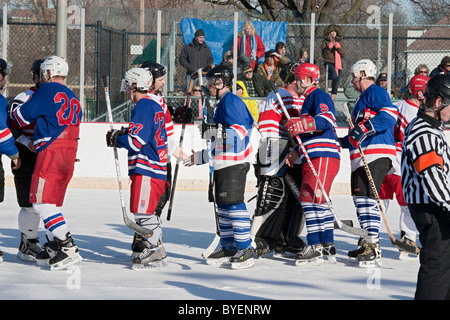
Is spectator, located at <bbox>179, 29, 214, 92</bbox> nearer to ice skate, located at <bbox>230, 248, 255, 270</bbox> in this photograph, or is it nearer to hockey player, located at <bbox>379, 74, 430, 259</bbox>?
hockey player, located at <bbox>379, 74, 430, 259</bbox>

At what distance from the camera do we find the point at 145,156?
18.9 feet

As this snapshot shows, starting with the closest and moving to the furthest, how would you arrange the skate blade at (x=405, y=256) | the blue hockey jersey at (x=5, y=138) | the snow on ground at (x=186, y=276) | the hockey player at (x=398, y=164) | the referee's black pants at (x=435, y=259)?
the referee's black pants at (x=435, y=259) → the snow on ground at (x=186, y=276) → the blue hockey jersey at (x=5, y=138) → the skate blade at (x=405, y=256) → the hockey player at (x=398, y=164)

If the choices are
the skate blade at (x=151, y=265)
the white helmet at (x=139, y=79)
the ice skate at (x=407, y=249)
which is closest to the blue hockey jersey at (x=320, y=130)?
the ice skate at (x=407, y=249)

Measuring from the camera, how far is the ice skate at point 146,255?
5.80m

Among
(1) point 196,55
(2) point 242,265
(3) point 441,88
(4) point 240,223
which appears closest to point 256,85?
(1) point 196,55

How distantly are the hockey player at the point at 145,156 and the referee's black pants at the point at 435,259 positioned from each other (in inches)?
96.9

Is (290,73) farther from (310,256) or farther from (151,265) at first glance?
(151,265)

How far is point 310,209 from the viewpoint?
20.0 feet

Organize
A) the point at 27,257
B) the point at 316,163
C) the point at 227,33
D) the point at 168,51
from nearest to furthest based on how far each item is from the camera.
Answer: the point at 316,163 → the point at 27,257 → the point at 227,33 → the point at 168,51

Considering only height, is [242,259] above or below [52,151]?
below

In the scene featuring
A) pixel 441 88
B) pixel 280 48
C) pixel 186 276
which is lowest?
pixel 186 276

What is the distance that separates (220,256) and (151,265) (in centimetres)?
57

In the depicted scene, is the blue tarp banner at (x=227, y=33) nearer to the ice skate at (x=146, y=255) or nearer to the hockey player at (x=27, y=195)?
the hockey player at (x=27, y=195)

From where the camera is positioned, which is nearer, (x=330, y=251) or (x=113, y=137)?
(x=113, y=137)
